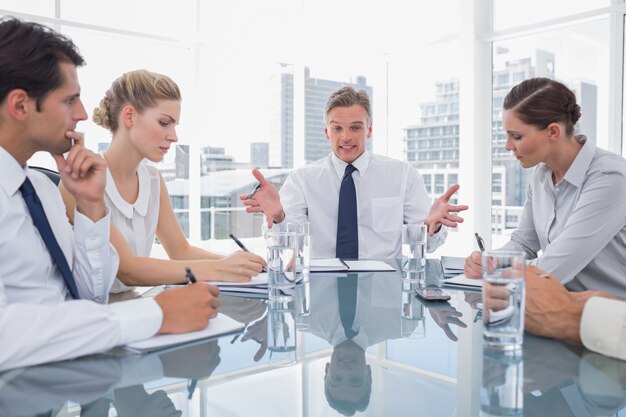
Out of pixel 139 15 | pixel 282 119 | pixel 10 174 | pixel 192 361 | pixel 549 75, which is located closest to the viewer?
pixel 192 361

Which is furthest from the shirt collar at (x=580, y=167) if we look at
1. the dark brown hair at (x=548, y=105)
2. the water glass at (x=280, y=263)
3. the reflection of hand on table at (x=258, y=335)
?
the reflection of hand on table at (x=258, y=335)

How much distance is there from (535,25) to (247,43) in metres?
3.03

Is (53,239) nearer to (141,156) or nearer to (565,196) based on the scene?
(141,156)

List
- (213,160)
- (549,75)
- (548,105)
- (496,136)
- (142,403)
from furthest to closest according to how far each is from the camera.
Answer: (213,160), (496,136), (549,75), (548,105), (142,403)

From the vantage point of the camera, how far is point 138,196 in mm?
2088

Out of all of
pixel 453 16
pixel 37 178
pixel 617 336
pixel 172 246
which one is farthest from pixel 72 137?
pixel 453 16

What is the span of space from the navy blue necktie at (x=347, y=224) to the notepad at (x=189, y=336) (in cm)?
150

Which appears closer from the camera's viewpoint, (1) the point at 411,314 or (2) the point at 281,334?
(2) the point at 281,334

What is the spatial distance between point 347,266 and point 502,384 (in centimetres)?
122

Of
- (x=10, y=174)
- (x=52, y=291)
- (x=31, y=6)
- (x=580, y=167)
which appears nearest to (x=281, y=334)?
(x=52, y=291)

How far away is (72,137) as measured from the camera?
1423 mm

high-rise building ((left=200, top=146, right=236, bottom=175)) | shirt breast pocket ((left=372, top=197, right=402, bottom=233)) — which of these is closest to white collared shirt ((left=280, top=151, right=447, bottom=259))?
shirt breast pocket ((left=372, top=197, right=402, bottom=233))

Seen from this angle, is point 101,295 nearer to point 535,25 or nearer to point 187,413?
point 187,413

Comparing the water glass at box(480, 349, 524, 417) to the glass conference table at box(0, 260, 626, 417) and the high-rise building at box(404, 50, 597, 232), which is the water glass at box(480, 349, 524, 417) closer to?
the glass conference table at box(0, 260, 626, 417)
